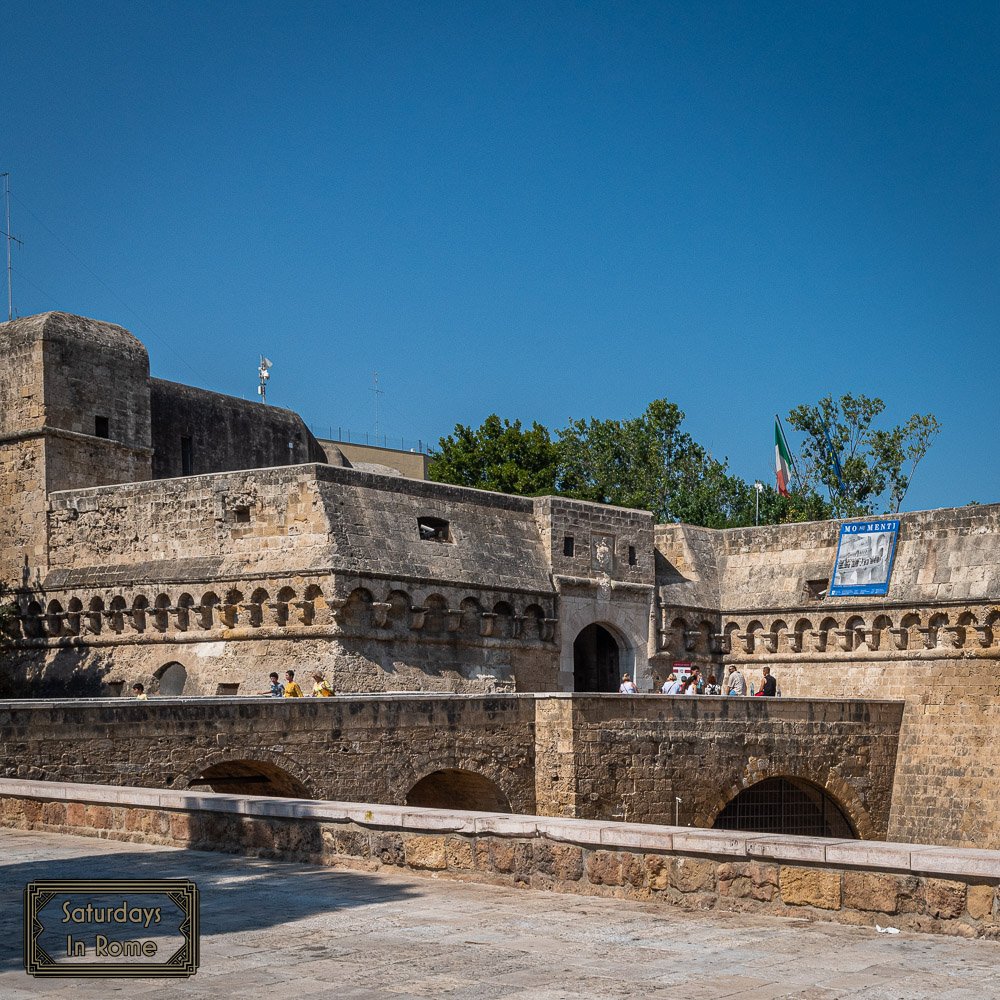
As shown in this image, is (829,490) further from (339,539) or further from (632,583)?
(339,539)

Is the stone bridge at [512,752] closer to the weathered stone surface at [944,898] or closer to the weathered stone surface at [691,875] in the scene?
the weathered stone surface at [691,875]

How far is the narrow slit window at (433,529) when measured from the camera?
27297 millimetres

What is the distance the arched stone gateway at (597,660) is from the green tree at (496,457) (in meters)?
18.8

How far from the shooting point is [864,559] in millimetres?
30906

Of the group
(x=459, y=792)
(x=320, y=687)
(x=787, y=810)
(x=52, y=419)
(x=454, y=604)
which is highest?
(x=52, y=419)

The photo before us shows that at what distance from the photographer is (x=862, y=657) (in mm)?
30578

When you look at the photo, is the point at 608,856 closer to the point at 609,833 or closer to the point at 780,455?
the point at 609,833

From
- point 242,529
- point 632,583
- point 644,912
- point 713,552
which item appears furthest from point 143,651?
point 644,912

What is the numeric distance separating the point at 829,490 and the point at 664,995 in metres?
47.0

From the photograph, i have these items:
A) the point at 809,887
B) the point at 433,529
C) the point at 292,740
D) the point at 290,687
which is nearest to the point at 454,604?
the point at 433,529

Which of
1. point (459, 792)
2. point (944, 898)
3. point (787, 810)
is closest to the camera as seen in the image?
point (944, 898)

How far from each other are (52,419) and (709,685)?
13.5m

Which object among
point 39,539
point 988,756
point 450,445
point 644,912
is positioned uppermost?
point 450,445

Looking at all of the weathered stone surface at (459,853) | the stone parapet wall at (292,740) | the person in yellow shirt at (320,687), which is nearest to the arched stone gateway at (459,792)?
the stone parapet wall at (292,740)
